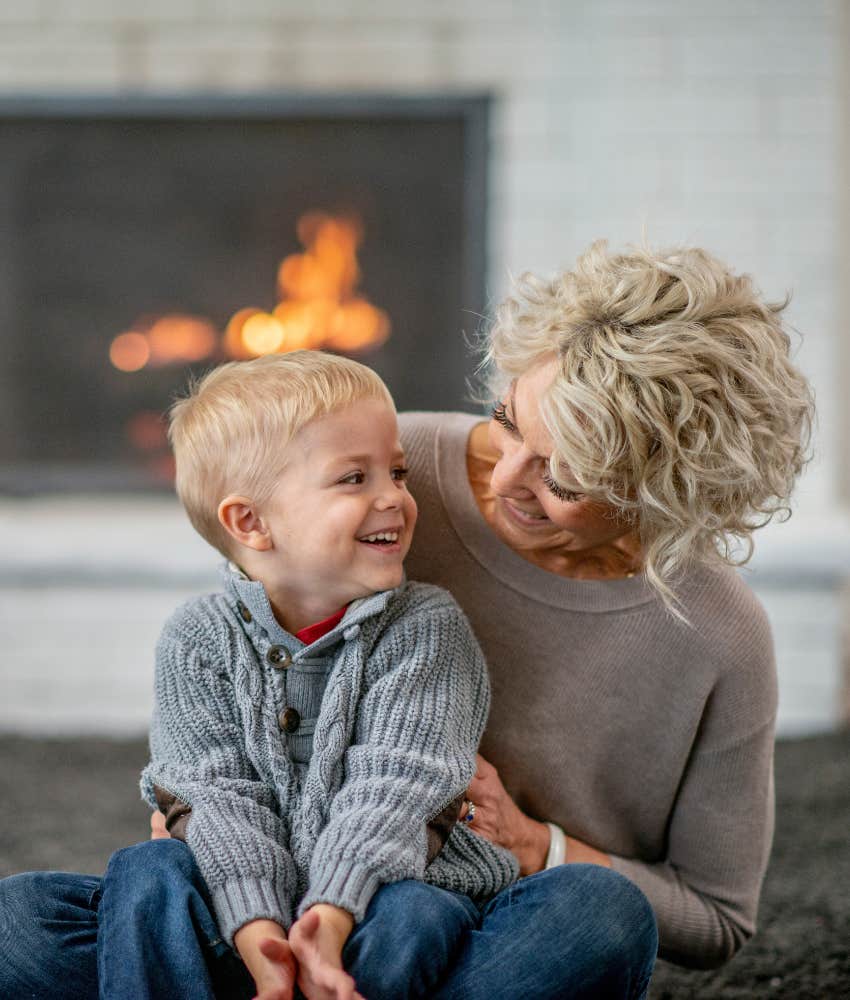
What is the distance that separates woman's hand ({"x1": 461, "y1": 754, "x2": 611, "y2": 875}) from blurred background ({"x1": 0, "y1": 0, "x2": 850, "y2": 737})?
4.40 ft

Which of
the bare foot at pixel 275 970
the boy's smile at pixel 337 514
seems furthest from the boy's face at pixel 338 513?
the bare foot at pixel 275 970

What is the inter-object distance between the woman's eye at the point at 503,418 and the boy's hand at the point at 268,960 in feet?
1.76

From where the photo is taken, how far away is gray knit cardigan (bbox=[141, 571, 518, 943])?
1019 millimetres

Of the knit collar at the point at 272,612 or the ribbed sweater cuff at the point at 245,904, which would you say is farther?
the knit collar at the point at 272,612

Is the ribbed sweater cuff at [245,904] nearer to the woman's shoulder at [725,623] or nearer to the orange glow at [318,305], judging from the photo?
the woman's shoulder at [725,623]

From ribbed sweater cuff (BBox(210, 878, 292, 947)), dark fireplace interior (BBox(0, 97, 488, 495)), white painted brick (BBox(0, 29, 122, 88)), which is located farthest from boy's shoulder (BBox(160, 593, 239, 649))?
white painted brick (BBox(0, 29, 122, 88))

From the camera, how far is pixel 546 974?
1.02 metres

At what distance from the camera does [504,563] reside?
51.2 inches

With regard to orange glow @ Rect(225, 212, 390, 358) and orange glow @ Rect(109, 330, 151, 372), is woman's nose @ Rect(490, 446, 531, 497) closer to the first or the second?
orange glow @ Rect(225, 212, 390, 358)

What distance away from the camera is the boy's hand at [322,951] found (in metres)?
0.93

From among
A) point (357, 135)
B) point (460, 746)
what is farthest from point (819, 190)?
point (460, 746)

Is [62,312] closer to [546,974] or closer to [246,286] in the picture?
[246,286]

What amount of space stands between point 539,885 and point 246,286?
1973 mm

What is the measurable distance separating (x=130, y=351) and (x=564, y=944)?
6.87ft
